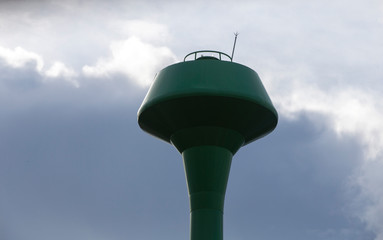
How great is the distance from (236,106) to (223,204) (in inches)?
174

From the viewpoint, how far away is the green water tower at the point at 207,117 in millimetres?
28734

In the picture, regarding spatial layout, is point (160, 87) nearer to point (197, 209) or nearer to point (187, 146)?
point (187, 146)

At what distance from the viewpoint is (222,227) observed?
95.2 ft

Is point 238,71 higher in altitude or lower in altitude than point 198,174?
higher

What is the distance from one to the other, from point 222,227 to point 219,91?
5865 mm

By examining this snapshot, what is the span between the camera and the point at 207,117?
29.3 metres

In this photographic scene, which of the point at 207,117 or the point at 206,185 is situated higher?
the point at 207,117

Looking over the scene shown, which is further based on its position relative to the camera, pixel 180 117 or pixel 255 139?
pixel 255 139

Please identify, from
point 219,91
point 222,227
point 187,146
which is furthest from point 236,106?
point 222,227

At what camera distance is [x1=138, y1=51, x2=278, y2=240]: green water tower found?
2873 cm

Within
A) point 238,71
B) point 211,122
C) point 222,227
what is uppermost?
point 238,71

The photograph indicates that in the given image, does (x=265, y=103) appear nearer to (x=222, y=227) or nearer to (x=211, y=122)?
(x=211, y=122)

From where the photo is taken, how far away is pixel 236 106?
2892 cm

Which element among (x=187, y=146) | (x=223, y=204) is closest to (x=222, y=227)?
(x=223, y=204)
